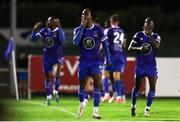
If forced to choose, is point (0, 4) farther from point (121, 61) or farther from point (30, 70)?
point (121, 61)

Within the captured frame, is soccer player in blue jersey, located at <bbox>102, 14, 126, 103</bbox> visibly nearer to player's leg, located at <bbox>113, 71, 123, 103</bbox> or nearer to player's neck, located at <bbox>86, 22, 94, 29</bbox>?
player's leg, located at <bbox>113, 71, 123, 103</bbox>

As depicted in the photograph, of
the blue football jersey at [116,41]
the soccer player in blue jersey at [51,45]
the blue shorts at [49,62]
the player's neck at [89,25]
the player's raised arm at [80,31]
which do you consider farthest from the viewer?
the blue football jersey at [116,41]

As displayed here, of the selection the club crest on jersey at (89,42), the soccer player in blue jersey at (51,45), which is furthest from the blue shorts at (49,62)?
the club crest on jersey at (89,42)

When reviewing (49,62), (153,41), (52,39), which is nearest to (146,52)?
(153,41)

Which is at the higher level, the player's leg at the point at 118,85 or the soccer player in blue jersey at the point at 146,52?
the soccer player in blue jersey at the point at 146,52

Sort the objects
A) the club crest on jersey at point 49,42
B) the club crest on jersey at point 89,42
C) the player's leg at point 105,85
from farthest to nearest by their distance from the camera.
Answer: the player's leg at point 105,85, the club crest on jersey at point 49,42, the club crest on jersey at point 89,42

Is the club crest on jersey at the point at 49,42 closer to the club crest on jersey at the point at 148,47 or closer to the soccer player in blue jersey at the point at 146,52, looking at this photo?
the soccer player in blue jersey at the point at 146,52

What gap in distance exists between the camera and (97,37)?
12141mm

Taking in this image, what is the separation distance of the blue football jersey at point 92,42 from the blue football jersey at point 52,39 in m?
3.95

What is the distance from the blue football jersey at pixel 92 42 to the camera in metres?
12.1

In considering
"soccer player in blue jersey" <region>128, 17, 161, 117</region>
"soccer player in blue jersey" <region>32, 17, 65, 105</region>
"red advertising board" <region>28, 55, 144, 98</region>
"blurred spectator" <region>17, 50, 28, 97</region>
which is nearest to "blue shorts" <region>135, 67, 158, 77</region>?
"soccer player in blue jersey" <region>128, 17, 161, 117</region>

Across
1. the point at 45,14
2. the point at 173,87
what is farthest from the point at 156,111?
the point at 45,14

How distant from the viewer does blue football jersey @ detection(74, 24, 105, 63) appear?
39.7 feet

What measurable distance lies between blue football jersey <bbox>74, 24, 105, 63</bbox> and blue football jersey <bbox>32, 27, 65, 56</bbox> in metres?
3.95
